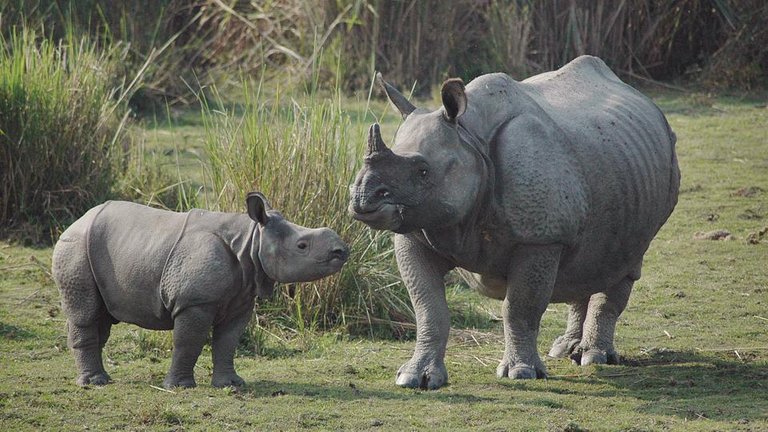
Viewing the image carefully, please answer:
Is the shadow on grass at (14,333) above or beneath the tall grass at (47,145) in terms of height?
beneath

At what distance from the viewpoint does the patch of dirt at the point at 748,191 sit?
1129 centimetres

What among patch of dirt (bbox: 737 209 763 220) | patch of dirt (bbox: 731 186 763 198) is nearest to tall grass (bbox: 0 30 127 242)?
patch of dirt (bbox: 737 209 763 220)

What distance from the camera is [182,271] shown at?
20.6ft

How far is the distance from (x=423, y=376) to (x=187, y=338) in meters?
1.14

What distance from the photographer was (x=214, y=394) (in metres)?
6.33

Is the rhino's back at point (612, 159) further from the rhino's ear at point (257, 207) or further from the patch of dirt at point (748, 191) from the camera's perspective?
the patch of dirt at point (748, 191)

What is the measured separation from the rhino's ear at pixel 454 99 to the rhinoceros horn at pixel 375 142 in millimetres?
426

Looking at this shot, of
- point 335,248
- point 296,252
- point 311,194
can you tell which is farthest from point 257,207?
point 311,194

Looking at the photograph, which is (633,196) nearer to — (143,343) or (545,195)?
(545,195)

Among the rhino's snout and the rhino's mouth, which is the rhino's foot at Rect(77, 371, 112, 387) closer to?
the rhino's snout

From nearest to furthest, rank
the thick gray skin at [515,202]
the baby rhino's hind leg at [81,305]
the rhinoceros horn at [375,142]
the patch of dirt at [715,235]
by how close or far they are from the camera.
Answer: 1. the rhinoceros horn at [375,142]
2. the thick gray skin at [515,202]
3. the baby rhino's hind leg at [81,305]
4. the patch of dirt at [715,235]

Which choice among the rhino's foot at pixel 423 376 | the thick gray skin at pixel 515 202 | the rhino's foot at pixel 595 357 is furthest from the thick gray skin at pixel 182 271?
the rhino's foot at pixel 595 357

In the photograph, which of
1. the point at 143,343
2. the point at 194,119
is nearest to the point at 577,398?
the point at 143,343

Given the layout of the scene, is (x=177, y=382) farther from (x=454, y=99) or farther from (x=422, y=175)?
(x=454, y=99)
